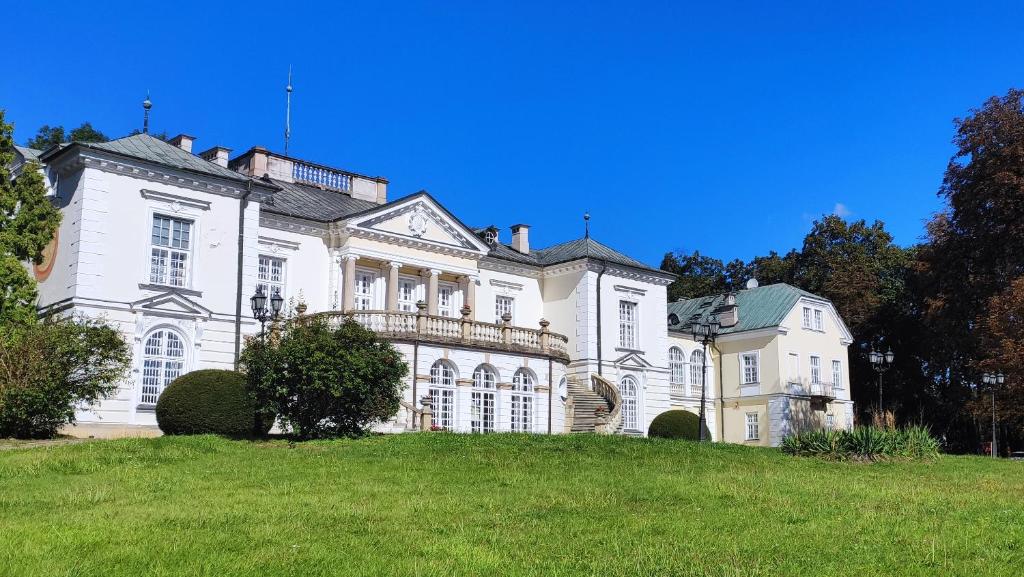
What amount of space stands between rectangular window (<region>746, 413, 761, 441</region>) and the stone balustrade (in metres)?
16.2

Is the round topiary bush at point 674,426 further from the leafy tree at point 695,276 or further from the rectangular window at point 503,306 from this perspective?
the leafy tree at point 695,276

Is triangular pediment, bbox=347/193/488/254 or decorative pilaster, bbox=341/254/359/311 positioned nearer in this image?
decorative pilaster, bbox=341/254/359/311

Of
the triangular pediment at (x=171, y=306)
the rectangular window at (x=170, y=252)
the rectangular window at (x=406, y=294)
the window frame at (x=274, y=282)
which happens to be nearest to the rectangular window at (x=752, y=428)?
the rectangular window at (x=406, y=294)

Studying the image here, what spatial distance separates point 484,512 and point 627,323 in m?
30.8

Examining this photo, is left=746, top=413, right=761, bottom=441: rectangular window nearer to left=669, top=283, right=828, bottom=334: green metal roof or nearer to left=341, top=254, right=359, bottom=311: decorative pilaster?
left=669, top=283, right=828, bottom=334: green metal roof

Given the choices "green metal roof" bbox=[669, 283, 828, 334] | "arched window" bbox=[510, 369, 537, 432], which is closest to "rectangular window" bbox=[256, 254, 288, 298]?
"arched window" bbox=[510, 369, 537, 432]

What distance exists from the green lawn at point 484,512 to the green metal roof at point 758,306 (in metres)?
28.1

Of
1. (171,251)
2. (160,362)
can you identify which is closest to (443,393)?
(160,362)

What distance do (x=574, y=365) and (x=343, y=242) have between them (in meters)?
11.6

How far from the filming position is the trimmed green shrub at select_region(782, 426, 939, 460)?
23.2 metres

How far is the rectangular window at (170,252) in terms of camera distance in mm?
29641

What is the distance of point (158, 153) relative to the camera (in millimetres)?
30719

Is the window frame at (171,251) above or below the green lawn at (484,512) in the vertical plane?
above

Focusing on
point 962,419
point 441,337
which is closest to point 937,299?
point 962,419
